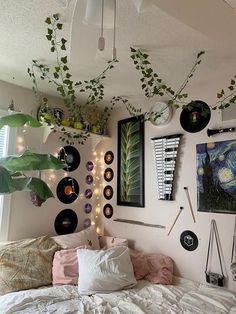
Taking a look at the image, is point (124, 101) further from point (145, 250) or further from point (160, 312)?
point (160, 312)

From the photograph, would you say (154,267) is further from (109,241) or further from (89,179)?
(89,179)

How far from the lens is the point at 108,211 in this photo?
301cm

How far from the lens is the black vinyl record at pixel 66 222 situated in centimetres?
270

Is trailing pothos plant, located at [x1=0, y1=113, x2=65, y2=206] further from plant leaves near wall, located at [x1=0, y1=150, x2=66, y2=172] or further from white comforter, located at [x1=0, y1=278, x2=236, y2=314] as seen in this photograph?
white comforter, located at [x1=0, y1=278, x2=236, y2=314]

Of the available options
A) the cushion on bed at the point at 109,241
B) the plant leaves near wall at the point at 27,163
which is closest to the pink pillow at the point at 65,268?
the cushion on bed at the point at 109,241

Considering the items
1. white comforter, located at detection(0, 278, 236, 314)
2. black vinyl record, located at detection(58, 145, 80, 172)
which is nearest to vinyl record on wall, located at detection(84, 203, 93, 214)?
black vinyl record, located at detection(58, 145, 80, 172)

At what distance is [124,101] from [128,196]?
1.08 metres

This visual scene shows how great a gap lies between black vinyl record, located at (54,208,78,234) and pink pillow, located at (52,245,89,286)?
47cm

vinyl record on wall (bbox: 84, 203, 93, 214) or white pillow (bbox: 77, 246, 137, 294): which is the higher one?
vinyl record on wall (bbox: 84, 203, 93, 214)

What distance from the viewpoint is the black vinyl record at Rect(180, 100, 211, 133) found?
226 cm

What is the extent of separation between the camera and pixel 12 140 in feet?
7.87

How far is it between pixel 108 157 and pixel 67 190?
0.66m

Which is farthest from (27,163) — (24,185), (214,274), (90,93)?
(214,274)

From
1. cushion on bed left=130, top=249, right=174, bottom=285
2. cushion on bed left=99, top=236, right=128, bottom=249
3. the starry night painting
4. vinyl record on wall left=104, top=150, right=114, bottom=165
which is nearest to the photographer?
the starry night painting
